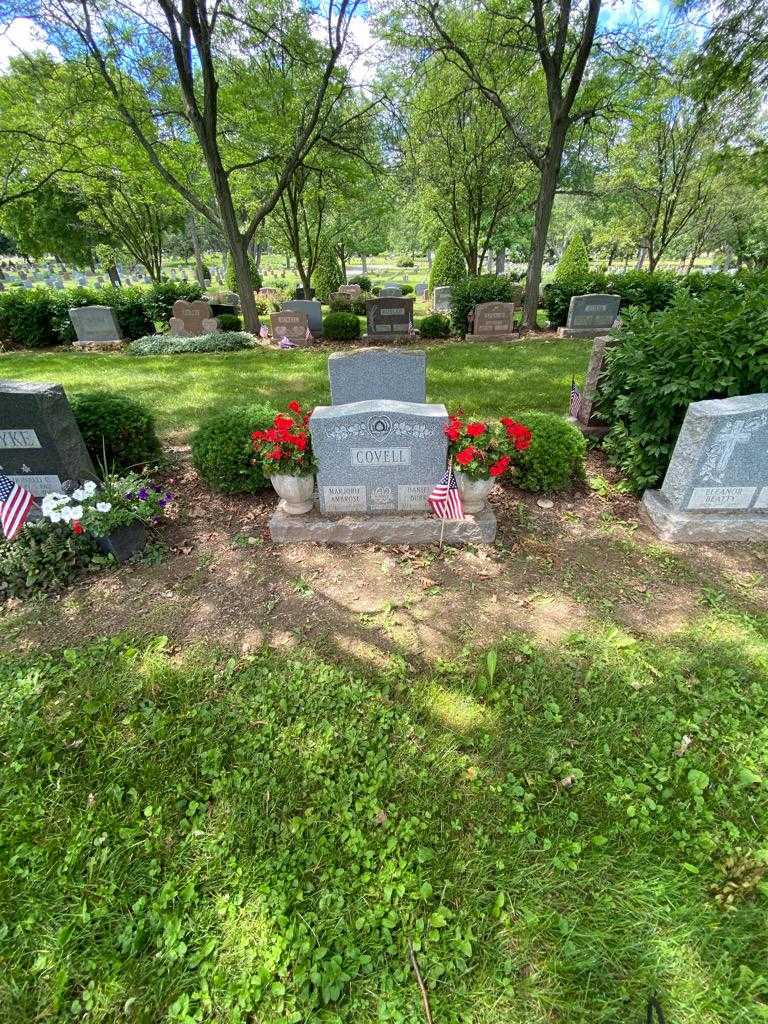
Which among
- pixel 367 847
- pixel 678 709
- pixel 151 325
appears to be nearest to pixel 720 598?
pixel 678 709

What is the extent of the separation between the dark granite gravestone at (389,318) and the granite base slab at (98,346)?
7.37 meters

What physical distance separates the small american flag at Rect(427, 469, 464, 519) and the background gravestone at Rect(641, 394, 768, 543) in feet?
6.60

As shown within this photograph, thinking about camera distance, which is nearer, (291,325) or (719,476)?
(719,476)

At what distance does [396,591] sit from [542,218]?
42.0ft

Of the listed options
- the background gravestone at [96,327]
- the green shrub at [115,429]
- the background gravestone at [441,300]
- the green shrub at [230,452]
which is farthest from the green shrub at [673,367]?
the background gravestone at [441,300]

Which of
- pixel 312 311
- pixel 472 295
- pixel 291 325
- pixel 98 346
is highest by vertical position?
pixel 472 295

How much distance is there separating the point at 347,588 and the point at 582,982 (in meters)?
2.57

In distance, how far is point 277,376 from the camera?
9.52 meters

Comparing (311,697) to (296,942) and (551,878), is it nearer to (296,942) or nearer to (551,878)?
(296,942)

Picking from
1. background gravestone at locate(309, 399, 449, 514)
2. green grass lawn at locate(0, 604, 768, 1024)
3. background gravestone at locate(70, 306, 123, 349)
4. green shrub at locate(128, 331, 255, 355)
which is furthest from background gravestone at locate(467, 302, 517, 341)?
green grass lawn at locate(0, 604, 768, 1024)

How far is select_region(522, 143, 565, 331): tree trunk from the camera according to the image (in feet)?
36.6

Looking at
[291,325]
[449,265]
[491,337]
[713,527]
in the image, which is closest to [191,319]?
[291,325]

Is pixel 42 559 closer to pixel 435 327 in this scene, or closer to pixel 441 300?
pixel 435 327

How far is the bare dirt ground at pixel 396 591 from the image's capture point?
3.31 meters
